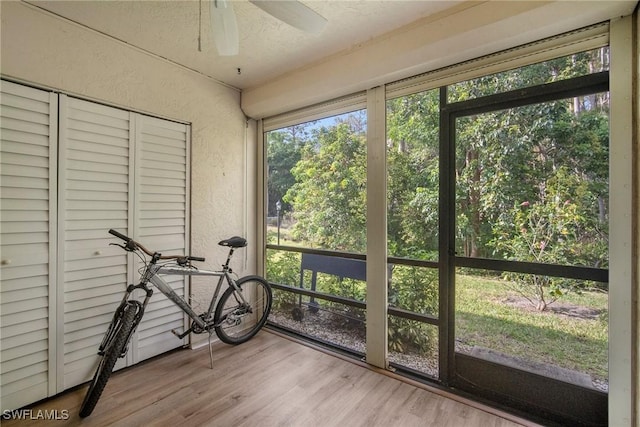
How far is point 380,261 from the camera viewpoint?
2.29 meters

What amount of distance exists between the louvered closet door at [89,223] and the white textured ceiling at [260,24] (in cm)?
57

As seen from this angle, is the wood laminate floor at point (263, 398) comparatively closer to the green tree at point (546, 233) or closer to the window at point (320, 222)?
the window at point (320, 222)

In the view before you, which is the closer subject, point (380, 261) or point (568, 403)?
point (568, 403)

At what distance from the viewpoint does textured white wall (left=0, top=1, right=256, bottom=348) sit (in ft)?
5.72

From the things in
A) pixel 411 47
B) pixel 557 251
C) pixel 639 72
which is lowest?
pixel 557 251

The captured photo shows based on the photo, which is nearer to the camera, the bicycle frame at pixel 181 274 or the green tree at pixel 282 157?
the bicycle frame at pixel 181 274

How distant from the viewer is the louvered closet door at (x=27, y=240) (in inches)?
65.6

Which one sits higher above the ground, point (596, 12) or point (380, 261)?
point (596, 12)

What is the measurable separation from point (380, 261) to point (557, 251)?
1131 mm

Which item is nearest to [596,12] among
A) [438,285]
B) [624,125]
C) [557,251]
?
[624,125]

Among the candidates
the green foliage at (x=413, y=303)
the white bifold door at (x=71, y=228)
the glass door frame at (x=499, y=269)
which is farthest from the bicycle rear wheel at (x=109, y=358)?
the glass door frame at (x=499, y=269)

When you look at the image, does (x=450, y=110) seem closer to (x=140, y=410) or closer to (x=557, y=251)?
(x=557, y=251)

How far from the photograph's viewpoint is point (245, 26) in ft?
6.42

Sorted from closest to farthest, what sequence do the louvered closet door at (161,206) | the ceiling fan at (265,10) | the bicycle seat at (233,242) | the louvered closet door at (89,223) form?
the ceiling fan at (265,10) < the louvered closet door at (89,223) < the louvered closet door at (161,206) < the bicycle seat at (233,242)
